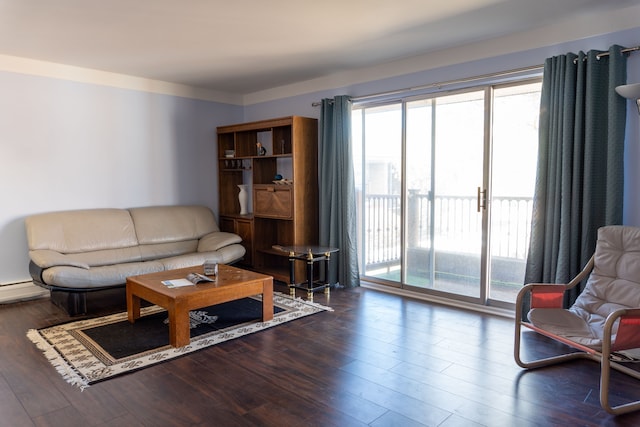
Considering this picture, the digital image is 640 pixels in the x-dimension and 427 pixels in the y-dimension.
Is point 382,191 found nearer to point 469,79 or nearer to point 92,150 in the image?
point 469,79

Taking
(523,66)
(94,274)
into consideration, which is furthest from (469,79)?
(94,274)

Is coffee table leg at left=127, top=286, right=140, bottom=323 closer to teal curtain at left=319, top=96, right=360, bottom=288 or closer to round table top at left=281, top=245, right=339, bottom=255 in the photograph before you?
round table top at left=281, top=245, right=339, bottom=255

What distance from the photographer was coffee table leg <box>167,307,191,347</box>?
3021 millimetres

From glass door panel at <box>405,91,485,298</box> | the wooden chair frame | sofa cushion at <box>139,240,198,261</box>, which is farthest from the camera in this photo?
sofa cushion at <box>139,240,198,261</box>

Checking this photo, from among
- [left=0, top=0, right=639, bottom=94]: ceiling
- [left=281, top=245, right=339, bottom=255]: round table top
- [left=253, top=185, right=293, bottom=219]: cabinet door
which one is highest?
[left=0, top=0, right=639, bottom=94]: ceiling

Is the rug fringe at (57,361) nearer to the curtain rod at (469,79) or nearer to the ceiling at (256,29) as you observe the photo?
the ceiling at (256,29)

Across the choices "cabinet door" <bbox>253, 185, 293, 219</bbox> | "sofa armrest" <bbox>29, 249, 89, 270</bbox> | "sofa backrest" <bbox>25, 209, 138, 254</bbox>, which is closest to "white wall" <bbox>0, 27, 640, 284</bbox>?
"sofa backrest" <bbox>25, 209, 138, 254</bbox>

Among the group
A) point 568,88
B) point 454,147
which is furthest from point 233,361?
point 568,88

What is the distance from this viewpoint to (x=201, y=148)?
18.7 feet

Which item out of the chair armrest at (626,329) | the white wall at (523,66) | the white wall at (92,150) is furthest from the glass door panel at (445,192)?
the white wall at (92,150)

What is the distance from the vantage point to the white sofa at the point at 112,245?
3.76 m

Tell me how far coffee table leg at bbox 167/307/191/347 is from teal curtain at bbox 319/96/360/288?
2.08 meters

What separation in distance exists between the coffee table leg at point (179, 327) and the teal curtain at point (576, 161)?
2.72 metres

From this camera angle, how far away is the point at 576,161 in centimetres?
316
